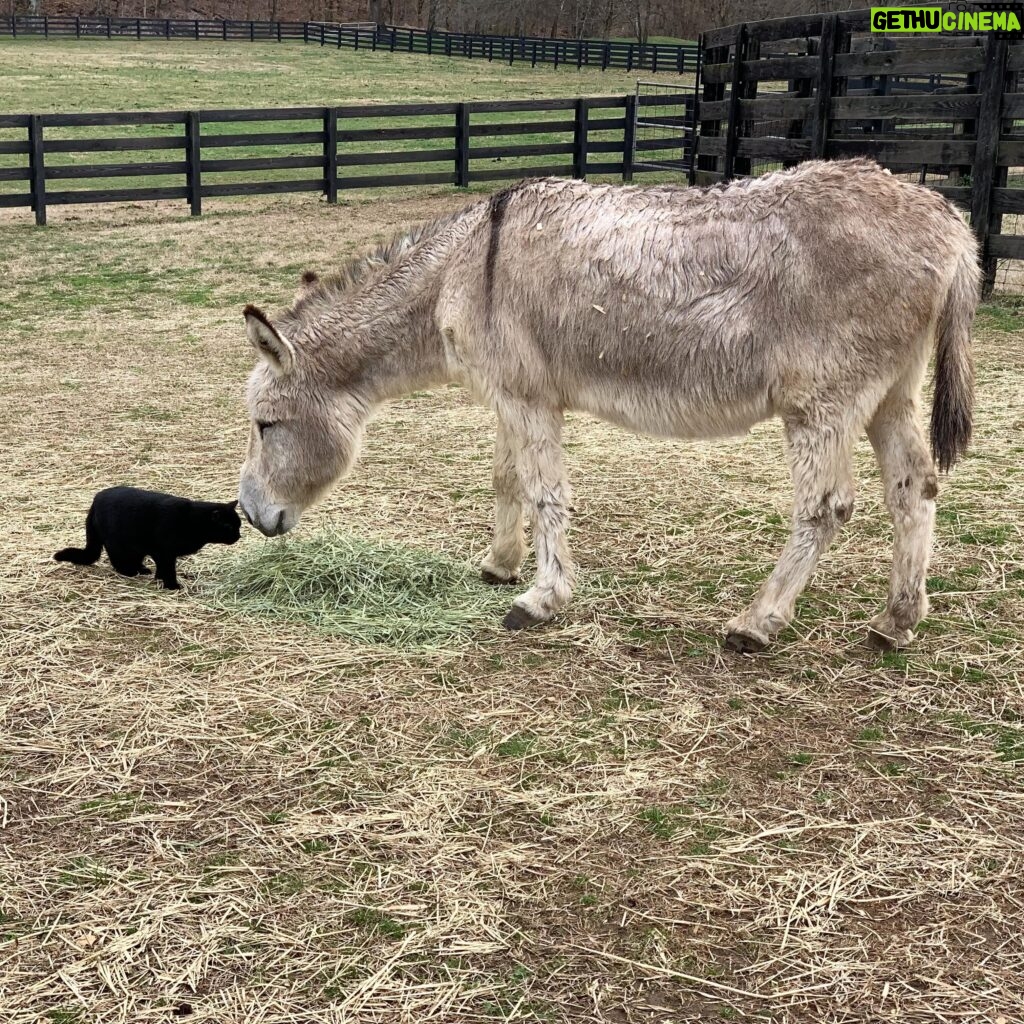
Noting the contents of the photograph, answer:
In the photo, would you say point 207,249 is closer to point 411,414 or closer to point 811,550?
point 411,414

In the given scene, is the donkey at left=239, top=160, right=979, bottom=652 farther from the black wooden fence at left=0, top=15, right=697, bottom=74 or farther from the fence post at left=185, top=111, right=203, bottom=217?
the black wooden fence at left=0, top=15, right=697, bottom=74

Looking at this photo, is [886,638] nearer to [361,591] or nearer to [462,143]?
[361,591]

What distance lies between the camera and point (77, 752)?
12.8 feet

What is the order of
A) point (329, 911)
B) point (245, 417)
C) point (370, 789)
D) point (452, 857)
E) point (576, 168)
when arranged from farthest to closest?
point (576, 168), point (245, 417), point (370, 789), point (452, 857), point (329, 911)

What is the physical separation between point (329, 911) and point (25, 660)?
210 centimetres

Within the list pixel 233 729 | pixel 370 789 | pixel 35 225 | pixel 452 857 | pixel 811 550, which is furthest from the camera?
pixel 35 225

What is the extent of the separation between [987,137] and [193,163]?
39.8 ft

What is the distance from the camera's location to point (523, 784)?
371 cm

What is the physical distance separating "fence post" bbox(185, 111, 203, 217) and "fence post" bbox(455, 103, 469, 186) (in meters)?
4.58

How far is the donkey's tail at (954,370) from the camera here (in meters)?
4.37

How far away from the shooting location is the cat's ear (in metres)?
4.75

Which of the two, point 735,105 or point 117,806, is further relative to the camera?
point 735,105

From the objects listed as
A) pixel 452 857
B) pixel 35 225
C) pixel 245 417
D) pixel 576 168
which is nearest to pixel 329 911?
pixel 452 857

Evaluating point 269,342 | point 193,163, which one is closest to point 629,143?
point 193,163
